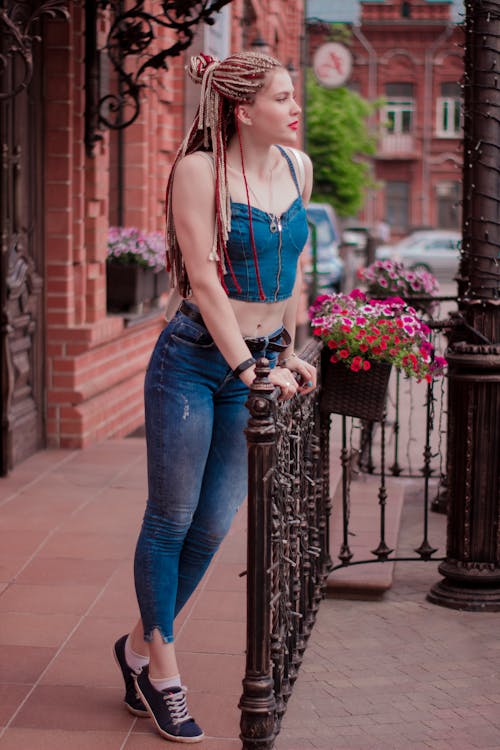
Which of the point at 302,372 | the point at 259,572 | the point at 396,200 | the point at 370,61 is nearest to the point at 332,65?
the point at 302,372

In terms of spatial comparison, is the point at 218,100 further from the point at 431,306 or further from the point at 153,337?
the point at 153,337

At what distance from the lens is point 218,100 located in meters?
3.77

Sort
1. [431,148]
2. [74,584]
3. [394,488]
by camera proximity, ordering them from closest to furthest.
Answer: [74,584] < [394,488] < [431,148]

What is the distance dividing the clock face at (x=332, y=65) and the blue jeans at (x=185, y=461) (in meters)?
25.5

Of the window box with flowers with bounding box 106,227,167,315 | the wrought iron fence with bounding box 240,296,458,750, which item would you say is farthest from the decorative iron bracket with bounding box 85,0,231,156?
the wrought iron fence with bounding box 240,296,458,750

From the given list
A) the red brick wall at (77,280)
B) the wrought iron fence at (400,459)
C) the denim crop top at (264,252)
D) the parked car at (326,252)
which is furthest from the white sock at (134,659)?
the parked car at (326,252)

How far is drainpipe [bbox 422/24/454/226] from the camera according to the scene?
186ft

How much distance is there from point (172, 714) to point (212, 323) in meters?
1.20

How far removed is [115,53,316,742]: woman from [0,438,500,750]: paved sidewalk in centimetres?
33

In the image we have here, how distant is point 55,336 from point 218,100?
189 inches

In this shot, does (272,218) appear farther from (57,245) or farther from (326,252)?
(326,252)

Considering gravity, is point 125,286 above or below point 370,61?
below

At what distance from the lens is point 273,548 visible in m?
3.71

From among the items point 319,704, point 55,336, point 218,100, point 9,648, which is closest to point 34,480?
point 55,336
